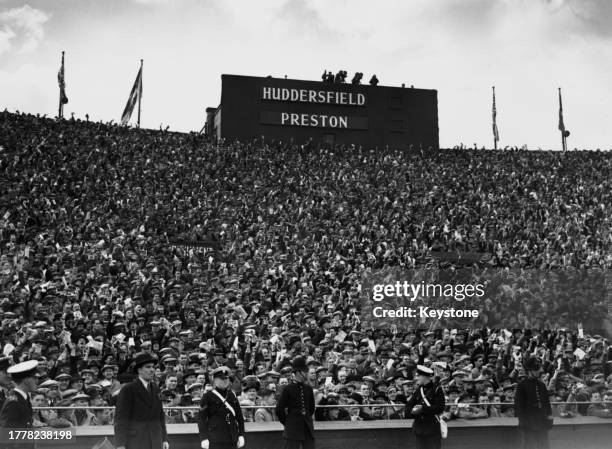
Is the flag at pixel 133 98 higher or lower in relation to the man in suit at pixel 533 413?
higher

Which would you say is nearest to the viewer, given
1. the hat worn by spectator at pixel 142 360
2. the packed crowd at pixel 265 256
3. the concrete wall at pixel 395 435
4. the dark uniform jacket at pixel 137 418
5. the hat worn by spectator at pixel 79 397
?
the dark uniform jacket at pixel 137 418

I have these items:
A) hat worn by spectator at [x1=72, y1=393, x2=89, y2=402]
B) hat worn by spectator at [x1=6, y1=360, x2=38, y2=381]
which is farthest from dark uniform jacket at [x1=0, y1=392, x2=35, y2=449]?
hat worn by spectator at [x1=72, y1=393, x2=89, y2=402]

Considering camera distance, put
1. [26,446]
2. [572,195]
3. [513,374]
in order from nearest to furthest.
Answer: [26,446]
[513,374]
[572,195]

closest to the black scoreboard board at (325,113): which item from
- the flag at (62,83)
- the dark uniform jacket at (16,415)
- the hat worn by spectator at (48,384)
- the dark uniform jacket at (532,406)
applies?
the flag at (62,83)

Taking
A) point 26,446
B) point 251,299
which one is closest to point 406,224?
point 251,299

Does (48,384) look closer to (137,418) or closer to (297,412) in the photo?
(137,418)

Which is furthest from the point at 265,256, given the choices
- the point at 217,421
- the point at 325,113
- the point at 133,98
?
the point at 133,98

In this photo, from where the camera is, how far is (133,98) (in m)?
43.8

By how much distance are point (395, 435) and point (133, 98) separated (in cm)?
3751

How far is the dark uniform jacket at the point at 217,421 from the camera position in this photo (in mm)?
7914

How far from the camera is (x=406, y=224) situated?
102 ft

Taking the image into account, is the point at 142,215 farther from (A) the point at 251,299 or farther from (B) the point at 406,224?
(B) the point at 406,224

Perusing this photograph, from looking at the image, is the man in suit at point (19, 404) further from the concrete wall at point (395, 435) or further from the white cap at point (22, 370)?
the concrete wall at point (395, 435)

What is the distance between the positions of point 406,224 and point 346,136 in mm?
15775
